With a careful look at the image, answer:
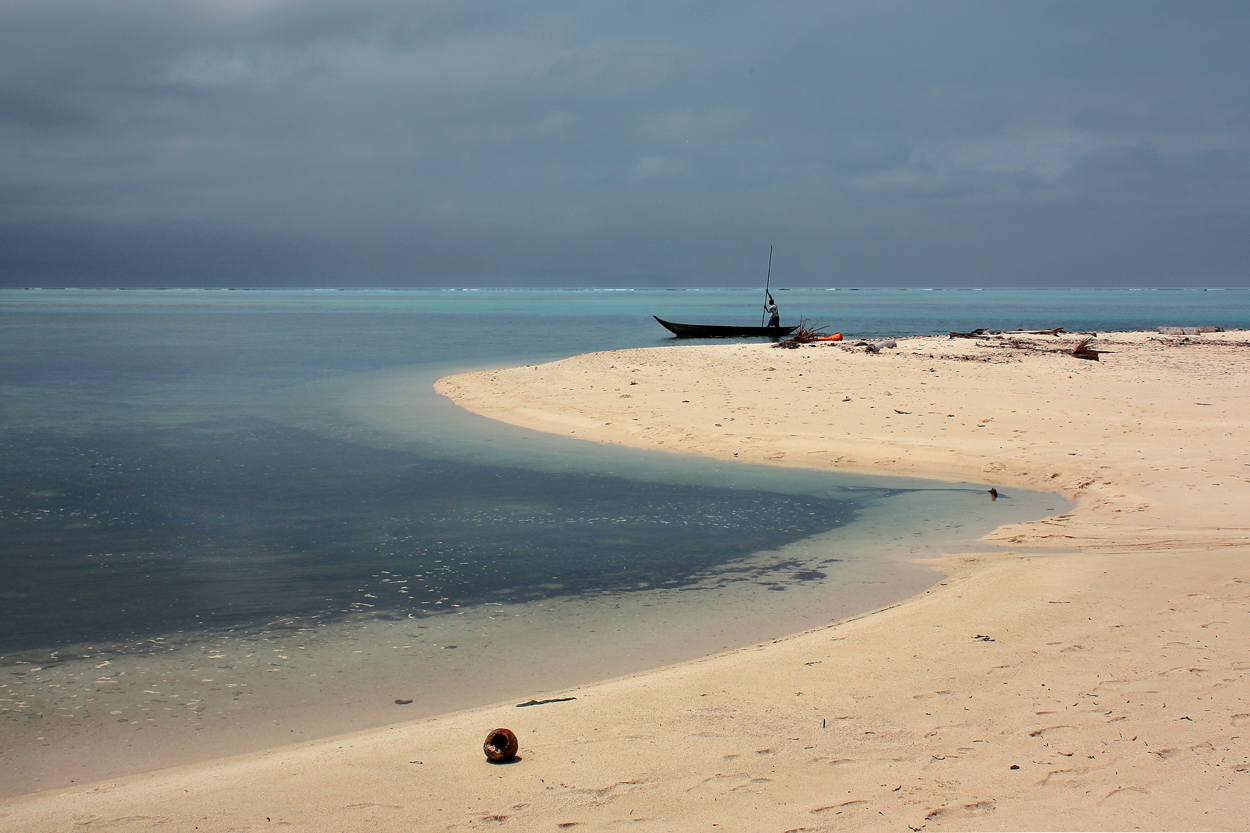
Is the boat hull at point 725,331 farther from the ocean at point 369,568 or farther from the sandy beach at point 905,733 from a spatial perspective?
the sandy beach at point 905,733

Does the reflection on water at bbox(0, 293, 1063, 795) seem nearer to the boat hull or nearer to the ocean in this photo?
the ocean

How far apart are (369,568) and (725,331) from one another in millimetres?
40016

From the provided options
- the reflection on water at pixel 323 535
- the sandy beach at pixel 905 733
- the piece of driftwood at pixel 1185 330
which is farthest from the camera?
the piece of driftwood at pixel 1185 330

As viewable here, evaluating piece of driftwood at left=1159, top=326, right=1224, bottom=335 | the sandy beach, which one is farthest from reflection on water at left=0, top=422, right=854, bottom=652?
piece of driftwood at left=1159, top=326, right=1224, bottom=335

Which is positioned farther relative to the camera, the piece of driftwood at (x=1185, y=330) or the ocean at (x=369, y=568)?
the piece of driftwood at (x=1185, y=330)

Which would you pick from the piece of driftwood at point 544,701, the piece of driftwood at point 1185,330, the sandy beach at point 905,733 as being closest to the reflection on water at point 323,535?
the piece of driftwood at point 544,701

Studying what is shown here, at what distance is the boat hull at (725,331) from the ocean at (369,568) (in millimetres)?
28430

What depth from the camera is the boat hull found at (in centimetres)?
4425

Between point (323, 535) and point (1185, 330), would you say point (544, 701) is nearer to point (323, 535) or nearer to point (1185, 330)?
point (323, 535)

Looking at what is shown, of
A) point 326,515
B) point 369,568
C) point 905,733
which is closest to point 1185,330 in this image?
point 326,515

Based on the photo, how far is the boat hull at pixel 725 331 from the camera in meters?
44.2

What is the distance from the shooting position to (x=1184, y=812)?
11.6 ft

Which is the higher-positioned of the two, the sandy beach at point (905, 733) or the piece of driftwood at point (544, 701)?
the sandy beach at point (905, 733)

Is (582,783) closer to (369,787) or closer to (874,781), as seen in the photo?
(369,787)
